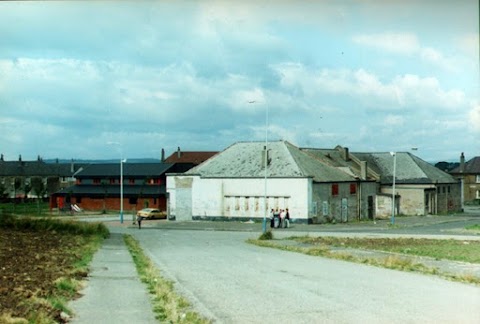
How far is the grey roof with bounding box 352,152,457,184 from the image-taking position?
70.9 metres

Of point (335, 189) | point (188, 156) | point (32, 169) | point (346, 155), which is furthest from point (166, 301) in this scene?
point (32, 169)

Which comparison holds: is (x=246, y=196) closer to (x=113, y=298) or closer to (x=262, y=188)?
(x=262, y=188)

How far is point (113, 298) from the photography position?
15414 millimetres

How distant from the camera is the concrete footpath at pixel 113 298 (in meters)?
12.9

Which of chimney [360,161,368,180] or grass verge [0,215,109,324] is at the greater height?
chimney [360,161,368,180]

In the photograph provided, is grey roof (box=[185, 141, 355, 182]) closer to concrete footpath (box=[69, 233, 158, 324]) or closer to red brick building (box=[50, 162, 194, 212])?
red brick building (box=[50, 162, 194, 212])

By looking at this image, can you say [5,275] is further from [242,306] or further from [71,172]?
[71,172]

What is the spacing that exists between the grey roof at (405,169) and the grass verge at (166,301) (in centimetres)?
5279

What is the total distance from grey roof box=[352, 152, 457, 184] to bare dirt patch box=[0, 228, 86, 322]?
43.2m

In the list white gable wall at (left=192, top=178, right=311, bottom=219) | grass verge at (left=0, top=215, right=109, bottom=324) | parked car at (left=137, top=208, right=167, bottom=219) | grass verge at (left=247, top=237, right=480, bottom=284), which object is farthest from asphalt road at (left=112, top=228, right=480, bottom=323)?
parked car at (left=137, top=208, right=167, bottom=219)

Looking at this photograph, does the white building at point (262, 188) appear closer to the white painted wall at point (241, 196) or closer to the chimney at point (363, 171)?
the white painted wall at point (241, 196)

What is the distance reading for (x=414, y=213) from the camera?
68.0 metres

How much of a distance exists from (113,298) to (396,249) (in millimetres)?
18078

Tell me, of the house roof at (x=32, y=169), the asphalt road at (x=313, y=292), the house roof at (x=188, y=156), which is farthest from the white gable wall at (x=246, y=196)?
the house roof at (x=32, y=169)
